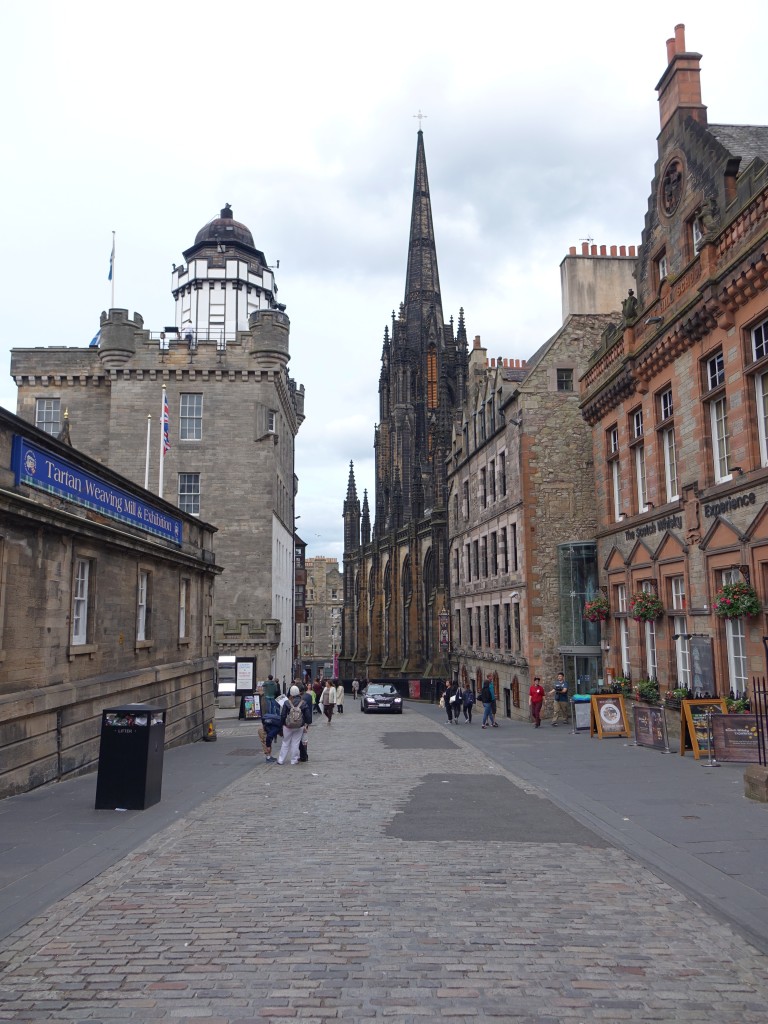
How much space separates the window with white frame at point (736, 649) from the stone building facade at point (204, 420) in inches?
856

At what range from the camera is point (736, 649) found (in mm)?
15938

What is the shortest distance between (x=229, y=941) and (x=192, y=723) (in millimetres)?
15935

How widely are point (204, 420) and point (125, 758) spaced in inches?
1055

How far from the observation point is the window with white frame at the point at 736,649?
15.6 m

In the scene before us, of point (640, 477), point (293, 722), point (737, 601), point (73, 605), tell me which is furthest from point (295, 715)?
point (640, 477)

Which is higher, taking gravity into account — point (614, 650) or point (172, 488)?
point (172, 488)

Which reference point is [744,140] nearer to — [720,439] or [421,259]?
[720,439]

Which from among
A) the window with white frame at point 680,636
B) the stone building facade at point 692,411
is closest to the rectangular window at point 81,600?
the stone building facade at point 692,411

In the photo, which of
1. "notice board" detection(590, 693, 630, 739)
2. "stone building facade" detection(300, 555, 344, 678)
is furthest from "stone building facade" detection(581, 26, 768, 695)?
"stone building facade" detection(300, 555, 344, 678)

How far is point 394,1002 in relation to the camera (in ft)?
15.6

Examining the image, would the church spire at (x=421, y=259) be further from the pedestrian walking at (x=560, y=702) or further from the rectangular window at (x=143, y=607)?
the rectangular window at (x=143, y=607)

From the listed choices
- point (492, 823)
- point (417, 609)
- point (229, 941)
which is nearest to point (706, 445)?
point (492, 823)

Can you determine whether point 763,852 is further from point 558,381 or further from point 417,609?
point 417,609

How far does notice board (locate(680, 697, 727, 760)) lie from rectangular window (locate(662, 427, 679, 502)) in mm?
5285
